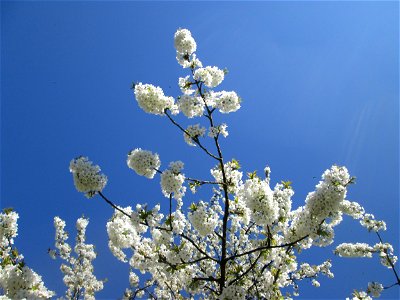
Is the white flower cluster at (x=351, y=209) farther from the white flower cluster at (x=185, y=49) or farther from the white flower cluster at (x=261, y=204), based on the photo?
the white flower cluster at (x=185, y=49)

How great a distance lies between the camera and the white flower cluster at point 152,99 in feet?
26.2

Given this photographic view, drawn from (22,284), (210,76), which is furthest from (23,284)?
(210,76)

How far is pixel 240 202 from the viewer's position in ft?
28.7

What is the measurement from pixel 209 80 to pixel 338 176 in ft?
12.5

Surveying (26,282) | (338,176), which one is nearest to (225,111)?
(338,176)

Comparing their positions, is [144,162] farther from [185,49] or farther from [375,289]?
[375,289]

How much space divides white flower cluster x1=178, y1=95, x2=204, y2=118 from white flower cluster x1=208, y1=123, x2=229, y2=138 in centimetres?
54

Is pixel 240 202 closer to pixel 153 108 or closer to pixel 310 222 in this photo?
pixel 310 222

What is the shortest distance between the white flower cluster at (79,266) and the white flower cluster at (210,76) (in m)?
9.80

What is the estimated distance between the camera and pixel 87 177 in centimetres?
660

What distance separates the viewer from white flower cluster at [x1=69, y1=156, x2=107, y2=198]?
→ 21.7ft

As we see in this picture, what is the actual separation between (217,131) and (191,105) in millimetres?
897

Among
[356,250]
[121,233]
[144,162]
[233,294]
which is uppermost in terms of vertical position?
[356,250]

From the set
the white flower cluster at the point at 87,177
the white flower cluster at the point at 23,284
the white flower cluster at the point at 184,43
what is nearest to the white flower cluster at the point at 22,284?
the white flower cluster at the point at 23,284
